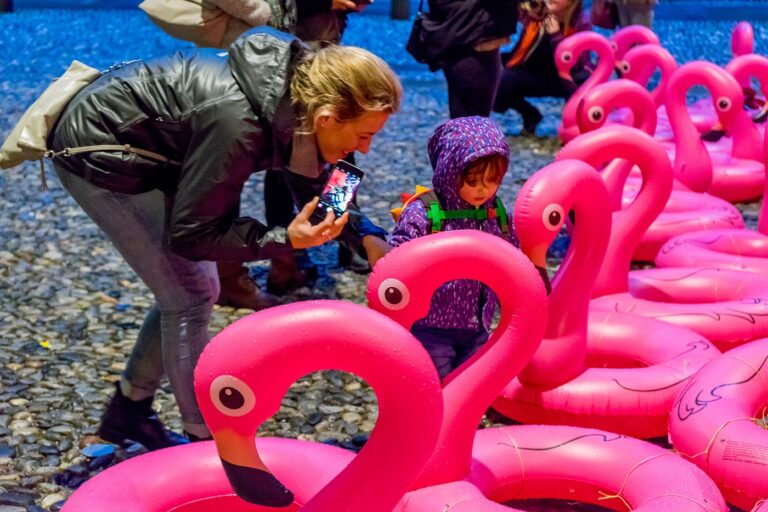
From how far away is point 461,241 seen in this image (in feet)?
9.68

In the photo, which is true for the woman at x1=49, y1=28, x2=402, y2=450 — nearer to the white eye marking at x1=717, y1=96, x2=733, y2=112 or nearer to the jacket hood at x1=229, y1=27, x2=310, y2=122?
the jacket hood at x1=229, y1=27, x2=310, y2=122

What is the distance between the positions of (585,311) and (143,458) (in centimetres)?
173

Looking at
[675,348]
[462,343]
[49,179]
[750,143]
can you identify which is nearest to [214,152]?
[462,343]

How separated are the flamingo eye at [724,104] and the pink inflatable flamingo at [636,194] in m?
0.66

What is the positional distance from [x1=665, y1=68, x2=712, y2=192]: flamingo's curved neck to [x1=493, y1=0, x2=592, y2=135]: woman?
5.26ft

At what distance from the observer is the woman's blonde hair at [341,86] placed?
265 cm

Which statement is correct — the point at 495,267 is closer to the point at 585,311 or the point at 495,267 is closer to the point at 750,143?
the point at 585,311

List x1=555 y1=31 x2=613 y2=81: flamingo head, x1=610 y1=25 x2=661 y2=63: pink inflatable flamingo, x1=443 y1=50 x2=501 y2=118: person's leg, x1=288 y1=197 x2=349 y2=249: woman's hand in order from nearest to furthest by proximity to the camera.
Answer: x1=288 y1=197 x2=349 y2=249: woman's hand → x1=443 y1=50 x2=501 y2=118: person's leg → x1=555 y1=31 x2=613 y2=81: flamingo head → x1=610 y1=25 x2=661 y2=63: pink inflatable flamingo

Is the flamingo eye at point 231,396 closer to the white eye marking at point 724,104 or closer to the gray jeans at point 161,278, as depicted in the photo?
the gray jeans at point 161,278

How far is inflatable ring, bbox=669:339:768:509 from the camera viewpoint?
3.16 m

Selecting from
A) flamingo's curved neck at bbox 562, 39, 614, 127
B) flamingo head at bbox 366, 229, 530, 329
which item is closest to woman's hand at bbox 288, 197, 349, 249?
flamingo head at bbox 366, 229, 530, 329

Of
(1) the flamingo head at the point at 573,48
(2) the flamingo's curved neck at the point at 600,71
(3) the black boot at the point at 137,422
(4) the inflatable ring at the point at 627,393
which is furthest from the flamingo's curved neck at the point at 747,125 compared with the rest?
(3) the black boot at the point at 137,422

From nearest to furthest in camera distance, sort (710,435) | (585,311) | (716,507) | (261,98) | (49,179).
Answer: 1. (261,98)
2. (716,507)
3. (710,435)
4. (585,311)
5. (49,179)

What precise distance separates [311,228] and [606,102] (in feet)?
10.1
